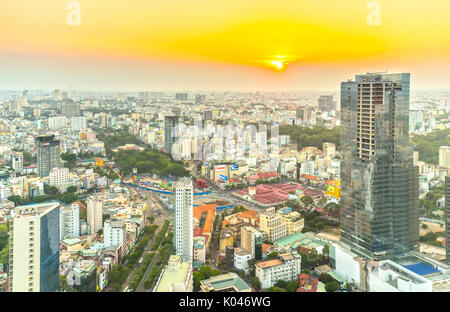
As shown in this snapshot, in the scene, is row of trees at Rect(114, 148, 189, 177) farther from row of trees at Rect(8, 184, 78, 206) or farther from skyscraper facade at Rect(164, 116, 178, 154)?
row of trees at Rect(8, 184, 78, 206)

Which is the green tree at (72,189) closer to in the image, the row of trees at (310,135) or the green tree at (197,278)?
the green tree at (197,278)

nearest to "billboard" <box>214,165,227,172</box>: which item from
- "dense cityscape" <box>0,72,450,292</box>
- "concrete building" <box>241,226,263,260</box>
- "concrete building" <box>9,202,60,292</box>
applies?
"dense cityscape" <box>0,72,450,292</box>

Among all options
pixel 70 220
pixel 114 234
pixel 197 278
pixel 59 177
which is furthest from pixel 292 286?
pixel 59 177

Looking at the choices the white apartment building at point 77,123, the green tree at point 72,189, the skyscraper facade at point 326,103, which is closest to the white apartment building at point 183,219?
the green tree at point 72,189
